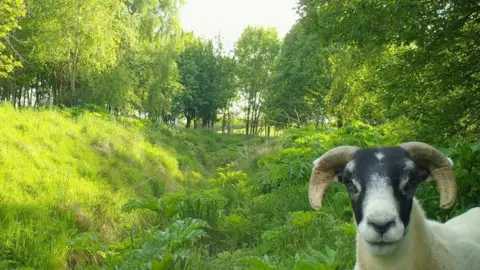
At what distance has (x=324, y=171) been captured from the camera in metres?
3.91

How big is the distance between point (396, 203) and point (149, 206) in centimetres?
445

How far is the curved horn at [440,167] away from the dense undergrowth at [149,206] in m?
1.07

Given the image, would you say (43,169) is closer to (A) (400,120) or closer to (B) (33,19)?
(A) (400,120)

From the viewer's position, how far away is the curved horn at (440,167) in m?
3.57

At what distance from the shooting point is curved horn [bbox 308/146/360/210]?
12.4 feet

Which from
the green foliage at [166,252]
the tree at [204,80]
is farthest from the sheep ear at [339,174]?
the tree at [204,80]

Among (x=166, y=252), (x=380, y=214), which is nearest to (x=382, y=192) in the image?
(x=380, y=214)

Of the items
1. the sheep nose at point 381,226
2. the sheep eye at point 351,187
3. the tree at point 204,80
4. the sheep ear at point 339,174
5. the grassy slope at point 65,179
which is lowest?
the grassy slope at point 65,179

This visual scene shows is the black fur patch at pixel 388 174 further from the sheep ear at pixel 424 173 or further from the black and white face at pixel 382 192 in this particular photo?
the sheep ear at pixel 424 173

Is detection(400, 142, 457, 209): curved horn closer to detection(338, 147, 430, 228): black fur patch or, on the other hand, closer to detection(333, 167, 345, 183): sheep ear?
detection(338, 147, 430, 228): black fur patch

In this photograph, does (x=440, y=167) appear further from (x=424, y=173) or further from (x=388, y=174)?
(x=388, y=174)

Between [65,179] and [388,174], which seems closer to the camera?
[388,174]

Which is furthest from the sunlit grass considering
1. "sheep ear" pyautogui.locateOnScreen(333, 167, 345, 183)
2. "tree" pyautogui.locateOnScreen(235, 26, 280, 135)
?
"tree" pyautogui.locateOnScreen(235, 26, 280, 135)

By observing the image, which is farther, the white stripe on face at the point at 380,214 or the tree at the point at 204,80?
the tree at the point at 204,80
